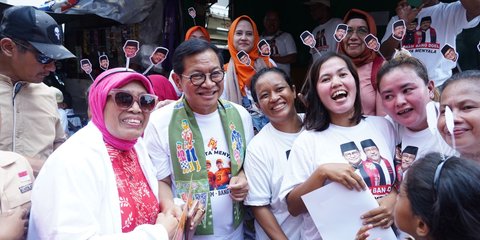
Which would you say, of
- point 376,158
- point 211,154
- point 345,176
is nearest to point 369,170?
point 376,158

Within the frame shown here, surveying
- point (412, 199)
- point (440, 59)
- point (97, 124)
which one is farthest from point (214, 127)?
point (440, 59)

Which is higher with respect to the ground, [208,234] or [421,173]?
[421,173]

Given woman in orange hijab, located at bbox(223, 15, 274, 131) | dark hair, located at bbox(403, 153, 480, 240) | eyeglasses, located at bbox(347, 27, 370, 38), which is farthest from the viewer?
woman in orange hijab, located at bbox(223, 15, 274, 131)

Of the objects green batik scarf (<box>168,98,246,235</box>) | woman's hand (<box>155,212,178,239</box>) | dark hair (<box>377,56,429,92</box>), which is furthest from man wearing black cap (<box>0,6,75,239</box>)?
dark hair (<box>377,56,429,92</box>)

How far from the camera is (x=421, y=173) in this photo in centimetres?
114

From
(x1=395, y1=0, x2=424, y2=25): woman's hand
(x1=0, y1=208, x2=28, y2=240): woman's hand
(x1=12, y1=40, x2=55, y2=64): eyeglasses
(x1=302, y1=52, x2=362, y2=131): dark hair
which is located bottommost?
(x1=0, y1=208, x2=28, y2=240): woman's hand

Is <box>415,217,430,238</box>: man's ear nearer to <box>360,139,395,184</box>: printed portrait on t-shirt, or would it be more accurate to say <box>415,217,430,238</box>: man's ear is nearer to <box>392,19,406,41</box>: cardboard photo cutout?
<box>360,139,395,184</box>: printed portrait on t-shirt

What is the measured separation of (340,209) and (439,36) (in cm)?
191

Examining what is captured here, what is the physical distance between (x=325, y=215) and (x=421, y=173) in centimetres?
63

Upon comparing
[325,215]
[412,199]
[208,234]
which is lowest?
[208,234]

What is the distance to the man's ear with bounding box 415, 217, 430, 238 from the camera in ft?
3.60

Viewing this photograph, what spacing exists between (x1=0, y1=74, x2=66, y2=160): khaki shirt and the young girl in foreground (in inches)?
56.1

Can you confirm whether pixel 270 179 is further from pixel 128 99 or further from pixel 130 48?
pixel 130 48

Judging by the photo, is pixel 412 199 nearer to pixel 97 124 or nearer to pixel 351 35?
pixel 97 124
